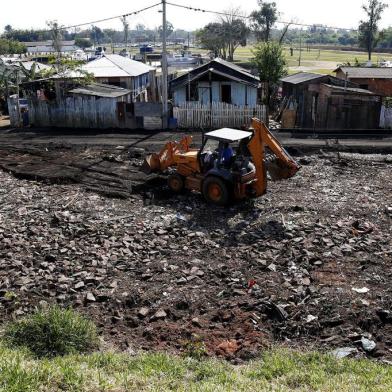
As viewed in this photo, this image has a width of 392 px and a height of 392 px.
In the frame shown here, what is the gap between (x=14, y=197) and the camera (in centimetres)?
1510

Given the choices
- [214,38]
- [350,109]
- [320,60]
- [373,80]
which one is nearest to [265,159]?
[350,109]

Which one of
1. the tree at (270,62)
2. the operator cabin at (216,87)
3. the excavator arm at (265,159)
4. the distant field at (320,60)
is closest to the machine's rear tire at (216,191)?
the excavator arm at (265,159)

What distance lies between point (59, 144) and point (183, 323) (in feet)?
49.8

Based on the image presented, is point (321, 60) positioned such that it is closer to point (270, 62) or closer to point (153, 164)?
point (270, 62)

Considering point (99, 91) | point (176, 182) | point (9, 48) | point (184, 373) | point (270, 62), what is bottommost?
point (184, 373)

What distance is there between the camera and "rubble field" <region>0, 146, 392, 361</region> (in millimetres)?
8664

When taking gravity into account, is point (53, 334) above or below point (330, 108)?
below

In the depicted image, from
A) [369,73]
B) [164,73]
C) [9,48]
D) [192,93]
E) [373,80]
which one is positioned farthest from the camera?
[9,48]

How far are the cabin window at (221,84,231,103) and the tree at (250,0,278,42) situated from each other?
6553 centimetres

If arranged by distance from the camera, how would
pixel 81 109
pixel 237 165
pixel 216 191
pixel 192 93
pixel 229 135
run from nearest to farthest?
pixel 229 135 < pixel 237 165 < pixel 216 191 < pixel 81 109 < pixel 192 93

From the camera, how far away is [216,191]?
14258 mm

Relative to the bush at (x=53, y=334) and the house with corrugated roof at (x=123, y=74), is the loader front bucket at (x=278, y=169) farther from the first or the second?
the house with corrugated roof at (x=123, y=74)

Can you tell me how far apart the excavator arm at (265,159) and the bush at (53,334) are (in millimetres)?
7398

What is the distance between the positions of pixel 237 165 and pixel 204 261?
3.75 metres
